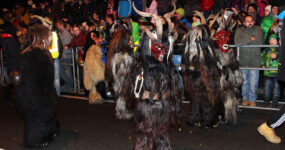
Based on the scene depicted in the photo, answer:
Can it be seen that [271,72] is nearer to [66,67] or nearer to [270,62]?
[270,62]

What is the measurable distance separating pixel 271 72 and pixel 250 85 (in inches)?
19.2

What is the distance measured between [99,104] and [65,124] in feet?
4.89

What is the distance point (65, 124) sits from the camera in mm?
Answer: 5457

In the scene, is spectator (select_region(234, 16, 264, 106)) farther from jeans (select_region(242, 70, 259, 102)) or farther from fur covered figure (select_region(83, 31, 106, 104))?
fur covered figure (select_region(83, 31, 106, 104))

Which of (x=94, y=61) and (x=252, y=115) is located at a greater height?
(x=94, y=61)

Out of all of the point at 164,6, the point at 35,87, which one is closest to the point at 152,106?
the point at 35,87

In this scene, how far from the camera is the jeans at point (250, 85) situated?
606cm

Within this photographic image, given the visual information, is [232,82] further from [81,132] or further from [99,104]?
[99,104]

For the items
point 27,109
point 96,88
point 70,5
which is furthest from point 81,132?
point 70,5

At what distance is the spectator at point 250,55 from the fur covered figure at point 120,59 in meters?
2.40

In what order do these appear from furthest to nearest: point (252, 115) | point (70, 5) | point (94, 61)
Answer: point (70, 5) < point (94, 61) < point (252, 115)

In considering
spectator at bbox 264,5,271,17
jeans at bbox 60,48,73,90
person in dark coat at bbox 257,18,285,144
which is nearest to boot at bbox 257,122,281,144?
person in dark coat at bbox 257,18,285,144

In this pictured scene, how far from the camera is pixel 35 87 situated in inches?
158

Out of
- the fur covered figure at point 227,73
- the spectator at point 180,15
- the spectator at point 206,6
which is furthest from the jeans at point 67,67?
the fur covered figure at point 227,73
